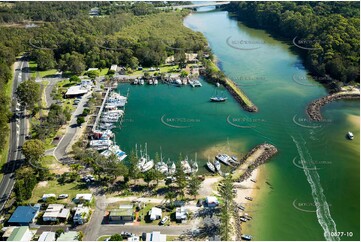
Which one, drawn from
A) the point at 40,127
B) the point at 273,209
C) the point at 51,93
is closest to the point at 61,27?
the point at 51,93

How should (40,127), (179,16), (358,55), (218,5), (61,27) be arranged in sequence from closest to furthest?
(40,127)
(358,55)
(61,27)
(179,16)
(218,5)

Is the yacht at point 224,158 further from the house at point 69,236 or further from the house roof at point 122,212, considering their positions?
the house at point 69,236

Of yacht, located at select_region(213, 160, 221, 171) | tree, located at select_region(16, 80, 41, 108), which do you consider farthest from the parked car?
tree, located at select_region(16, 80, 41, 108)

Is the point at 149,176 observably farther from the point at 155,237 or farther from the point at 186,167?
the point at 155,237

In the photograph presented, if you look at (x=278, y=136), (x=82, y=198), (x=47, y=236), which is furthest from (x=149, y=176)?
(x=278, y=136)

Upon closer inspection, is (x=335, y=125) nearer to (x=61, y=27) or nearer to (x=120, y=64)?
(x=120, y=64)

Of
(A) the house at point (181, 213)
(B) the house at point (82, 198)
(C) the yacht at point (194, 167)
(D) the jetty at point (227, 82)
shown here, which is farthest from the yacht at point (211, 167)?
(D) the jetty at point (227, 82)
